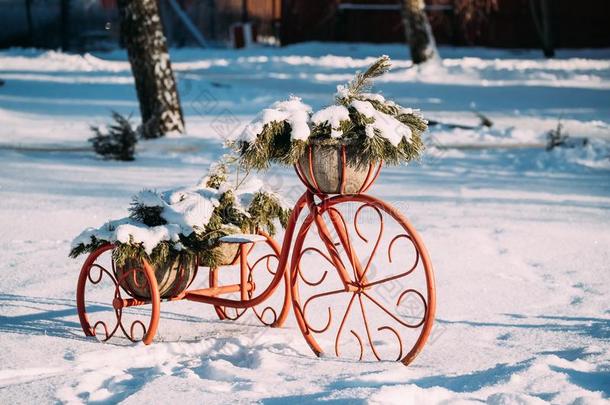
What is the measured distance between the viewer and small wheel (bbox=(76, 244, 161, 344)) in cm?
495

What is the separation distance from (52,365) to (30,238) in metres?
3.06

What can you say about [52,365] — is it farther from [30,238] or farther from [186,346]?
[30,238]

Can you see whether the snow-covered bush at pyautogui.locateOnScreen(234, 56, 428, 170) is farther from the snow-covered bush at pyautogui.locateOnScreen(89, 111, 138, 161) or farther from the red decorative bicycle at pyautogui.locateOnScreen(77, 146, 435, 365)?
the snow-covered bush at pyautogui.locateOnScreen(89, 111, 138, 161)

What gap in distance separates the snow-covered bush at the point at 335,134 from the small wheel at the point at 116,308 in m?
0.87

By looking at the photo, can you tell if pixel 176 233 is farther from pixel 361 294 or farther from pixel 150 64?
pixel 150 64

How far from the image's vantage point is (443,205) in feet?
29.6

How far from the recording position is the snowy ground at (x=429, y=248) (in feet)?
14.0

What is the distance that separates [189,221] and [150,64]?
7.88 m

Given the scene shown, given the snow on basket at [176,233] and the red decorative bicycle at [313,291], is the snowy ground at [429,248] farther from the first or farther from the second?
the snow on basket at [176,233]

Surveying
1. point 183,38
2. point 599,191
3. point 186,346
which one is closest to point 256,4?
point 183,38

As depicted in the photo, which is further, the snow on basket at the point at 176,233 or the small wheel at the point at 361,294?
the snow on basket at the point at 176,233

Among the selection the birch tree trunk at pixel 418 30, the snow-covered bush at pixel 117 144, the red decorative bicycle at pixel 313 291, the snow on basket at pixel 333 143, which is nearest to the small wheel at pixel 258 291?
the red decorative bicycle at pixel 313 291

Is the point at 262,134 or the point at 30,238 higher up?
the point at 262,134

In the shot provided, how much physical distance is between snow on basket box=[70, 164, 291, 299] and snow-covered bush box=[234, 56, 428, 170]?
65 cm
